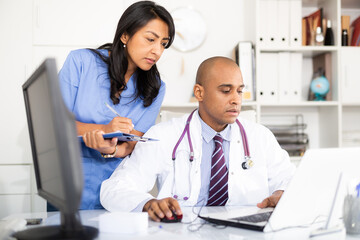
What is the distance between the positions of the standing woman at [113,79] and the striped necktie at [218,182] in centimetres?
36

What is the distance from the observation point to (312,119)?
3.02 metres

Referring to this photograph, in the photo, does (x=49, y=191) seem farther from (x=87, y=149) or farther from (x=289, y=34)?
(x=289, y=34)

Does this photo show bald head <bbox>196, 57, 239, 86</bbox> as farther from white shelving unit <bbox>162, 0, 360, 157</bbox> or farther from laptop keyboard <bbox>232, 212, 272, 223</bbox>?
white shelving unit <bbox>162, 0, 360, 157</bbox>

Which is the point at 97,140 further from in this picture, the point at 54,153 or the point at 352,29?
the point at 352,29

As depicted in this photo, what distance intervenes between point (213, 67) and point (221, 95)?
0.45ft

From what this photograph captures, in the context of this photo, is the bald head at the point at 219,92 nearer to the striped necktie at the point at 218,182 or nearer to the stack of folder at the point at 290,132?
the striped necktie at the point at 218,182

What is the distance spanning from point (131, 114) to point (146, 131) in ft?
0.35

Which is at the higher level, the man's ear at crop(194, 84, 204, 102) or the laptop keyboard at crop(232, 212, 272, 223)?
the man's ear at crop(194, 84, 204, 102)

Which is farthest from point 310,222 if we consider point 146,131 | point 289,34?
point 289,34

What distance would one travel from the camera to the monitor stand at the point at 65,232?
0.86m

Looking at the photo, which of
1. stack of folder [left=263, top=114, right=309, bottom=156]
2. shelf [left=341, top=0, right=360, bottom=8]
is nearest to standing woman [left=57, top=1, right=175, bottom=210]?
stack of folder [left=263, top=114, right=309, bottom=156]

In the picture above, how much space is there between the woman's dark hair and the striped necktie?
43 cm

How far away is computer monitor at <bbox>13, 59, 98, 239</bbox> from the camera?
0.73 m

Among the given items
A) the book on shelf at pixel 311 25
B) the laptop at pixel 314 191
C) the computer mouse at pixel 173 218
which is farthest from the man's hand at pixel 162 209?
the book on shelf at pixel 311 25
